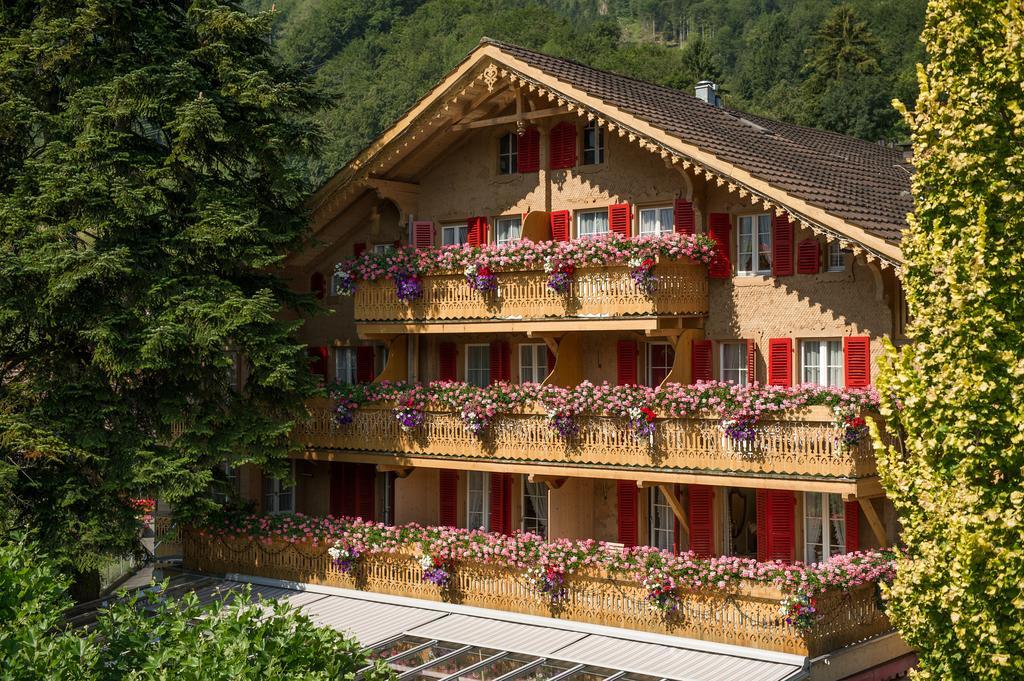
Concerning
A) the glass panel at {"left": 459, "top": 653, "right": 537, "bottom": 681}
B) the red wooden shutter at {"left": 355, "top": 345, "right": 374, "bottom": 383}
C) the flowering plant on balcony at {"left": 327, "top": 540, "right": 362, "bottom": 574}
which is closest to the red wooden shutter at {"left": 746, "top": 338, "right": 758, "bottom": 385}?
the glass panel at {"left": 459, "top": 653, "right": 537, "bottom": 681}

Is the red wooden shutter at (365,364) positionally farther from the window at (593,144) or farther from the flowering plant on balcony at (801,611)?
the flowering plant on balcony at (801,611)

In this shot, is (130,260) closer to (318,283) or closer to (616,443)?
(318,283)

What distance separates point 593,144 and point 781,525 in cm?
866

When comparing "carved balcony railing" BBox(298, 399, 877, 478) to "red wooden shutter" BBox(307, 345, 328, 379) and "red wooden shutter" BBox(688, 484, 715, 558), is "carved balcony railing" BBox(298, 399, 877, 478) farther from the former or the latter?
"red wooden shutter" BBox(307, 345, 328, 379)

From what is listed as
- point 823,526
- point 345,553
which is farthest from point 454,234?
point 823,526

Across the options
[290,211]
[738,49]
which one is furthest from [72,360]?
[738,49]

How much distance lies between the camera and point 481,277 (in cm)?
2683

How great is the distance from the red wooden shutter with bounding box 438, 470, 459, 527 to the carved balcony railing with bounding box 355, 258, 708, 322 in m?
3.75

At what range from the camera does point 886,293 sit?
23.5 metres

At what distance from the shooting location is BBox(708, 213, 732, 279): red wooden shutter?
2572 cm

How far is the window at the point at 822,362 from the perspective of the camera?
2453 centimetres

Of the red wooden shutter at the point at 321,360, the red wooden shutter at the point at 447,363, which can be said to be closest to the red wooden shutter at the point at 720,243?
the red wooden shutter at the point at 447,363

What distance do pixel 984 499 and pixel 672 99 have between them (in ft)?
53.6

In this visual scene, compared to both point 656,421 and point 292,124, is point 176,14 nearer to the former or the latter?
point 292,124
